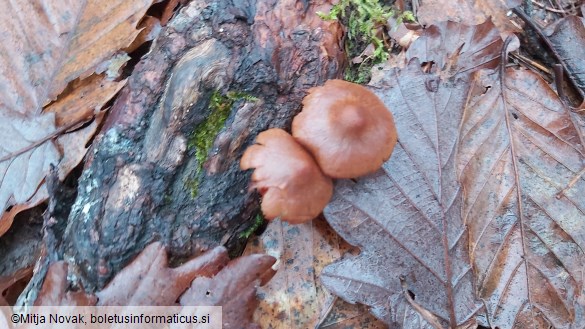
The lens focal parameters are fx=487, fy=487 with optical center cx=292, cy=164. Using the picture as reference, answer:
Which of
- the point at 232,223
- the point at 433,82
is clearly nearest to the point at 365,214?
the point at 232,223

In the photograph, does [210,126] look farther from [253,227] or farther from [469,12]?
[469,12]

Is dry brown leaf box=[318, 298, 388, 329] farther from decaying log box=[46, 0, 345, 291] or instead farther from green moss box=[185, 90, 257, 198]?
green moss box=[185, 90, 257, 198]

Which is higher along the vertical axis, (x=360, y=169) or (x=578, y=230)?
(x=360, y=169)

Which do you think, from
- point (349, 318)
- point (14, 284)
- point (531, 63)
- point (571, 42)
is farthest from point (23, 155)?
point (571, 42)

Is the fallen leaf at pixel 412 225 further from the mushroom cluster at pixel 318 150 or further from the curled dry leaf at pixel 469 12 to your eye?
the curled dry leaf at pixel 469 12

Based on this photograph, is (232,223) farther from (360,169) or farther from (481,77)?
(481,77)

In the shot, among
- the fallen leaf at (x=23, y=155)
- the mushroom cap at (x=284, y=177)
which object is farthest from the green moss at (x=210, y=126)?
the fallen leaf at (x=23, y=155)
